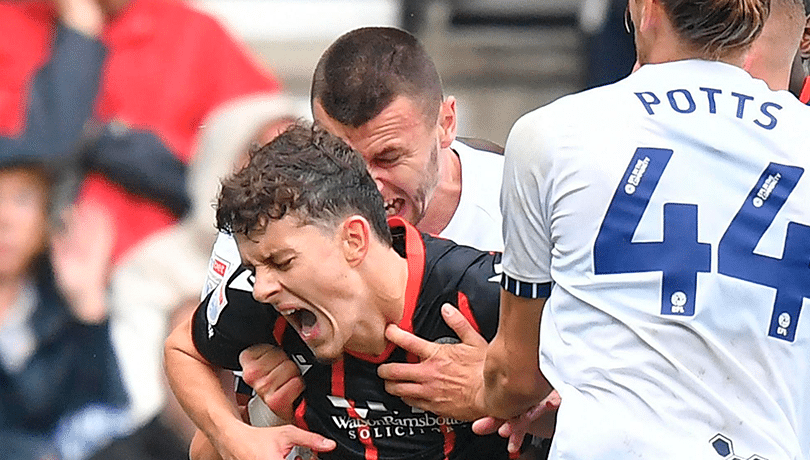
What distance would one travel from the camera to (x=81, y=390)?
637 cm

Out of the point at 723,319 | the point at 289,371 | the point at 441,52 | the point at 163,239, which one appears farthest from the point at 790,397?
the point at 441,52

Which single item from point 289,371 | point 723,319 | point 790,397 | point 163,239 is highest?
point 723,319

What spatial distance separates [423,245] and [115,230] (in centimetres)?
378

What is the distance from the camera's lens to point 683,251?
226 centimetres

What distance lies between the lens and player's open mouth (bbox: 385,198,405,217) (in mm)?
3230

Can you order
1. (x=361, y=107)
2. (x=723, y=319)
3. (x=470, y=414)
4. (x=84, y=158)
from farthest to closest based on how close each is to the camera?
1. (x=84, y=158)
2. (x=361, y=107)
3. (x=470, y=414)
4. (x=723, y=319)

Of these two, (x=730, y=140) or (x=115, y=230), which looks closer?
(x=730, y=140)

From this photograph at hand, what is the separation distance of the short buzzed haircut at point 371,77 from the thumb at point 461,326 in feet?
2.21

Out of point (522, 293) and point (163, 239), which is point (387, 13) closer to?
point (163, 239)

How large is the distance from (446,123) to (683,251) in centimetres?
126

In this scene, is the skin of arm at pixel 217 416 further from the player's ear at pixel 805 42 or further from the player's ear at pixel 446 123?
the player's ear at pixel 805 42

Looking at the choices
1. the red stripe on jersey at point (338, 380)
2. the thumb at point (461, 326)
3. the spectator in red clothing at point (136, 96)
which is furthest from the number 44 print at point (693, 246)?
the spectator in red clothing at point (136, 96)

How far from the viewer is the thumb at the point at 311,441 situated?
275 cm

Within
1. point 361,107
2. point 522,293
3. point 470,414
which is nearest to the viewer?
point 522,293
